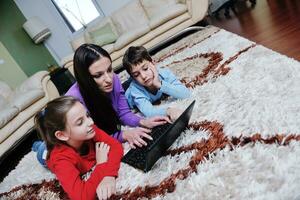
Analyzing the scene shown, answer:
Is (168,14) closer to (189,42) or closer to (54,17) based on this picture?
(189,42)

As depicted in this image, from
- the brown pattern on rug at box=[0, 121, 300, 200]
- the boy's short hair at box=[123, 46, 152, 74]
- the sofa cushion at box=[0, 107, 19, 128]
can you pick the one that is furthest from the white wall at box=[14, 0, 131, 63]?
the brown pattern on rug at box=[0, 121, 300, 200]

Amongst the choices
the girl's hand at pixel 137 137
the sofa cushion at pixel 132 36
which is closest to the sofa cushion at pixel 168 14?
the sofa cushion at pixel 132 36

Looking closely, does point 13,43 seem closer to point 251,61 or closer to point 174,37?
point 174,37

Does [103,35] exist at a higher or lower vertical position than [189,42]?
higher

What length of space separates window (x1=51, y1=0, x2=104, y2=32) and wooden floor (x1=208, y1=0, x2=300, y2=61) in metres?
2.96

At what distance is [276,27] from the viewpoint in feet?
8.96

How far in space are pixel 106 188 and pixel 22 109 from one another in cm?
259

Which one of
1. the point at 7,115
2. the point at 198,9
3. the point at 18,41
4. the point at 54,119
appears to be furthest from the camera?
the point at 18,41

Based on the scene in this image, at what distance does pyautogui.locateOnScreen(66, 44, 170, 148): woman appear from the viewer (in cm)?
152

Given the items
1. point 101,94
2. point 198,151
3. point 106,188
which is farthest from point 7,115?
point 198,151

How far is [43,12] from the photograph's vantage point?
18.6 feet

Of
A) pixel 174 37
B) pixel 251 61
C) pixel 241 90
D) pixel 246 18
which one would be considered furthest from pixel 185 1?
pixel 241 90

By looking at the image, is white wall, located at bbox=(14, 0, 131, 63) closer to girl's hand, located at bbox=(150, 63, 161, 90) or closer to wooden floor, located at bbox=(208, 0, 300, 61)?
wooden floor, located at bbox=(208, 0, 300, 61)

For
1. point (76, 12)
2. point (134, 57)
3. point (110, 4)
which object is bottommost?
point (134, 57)
